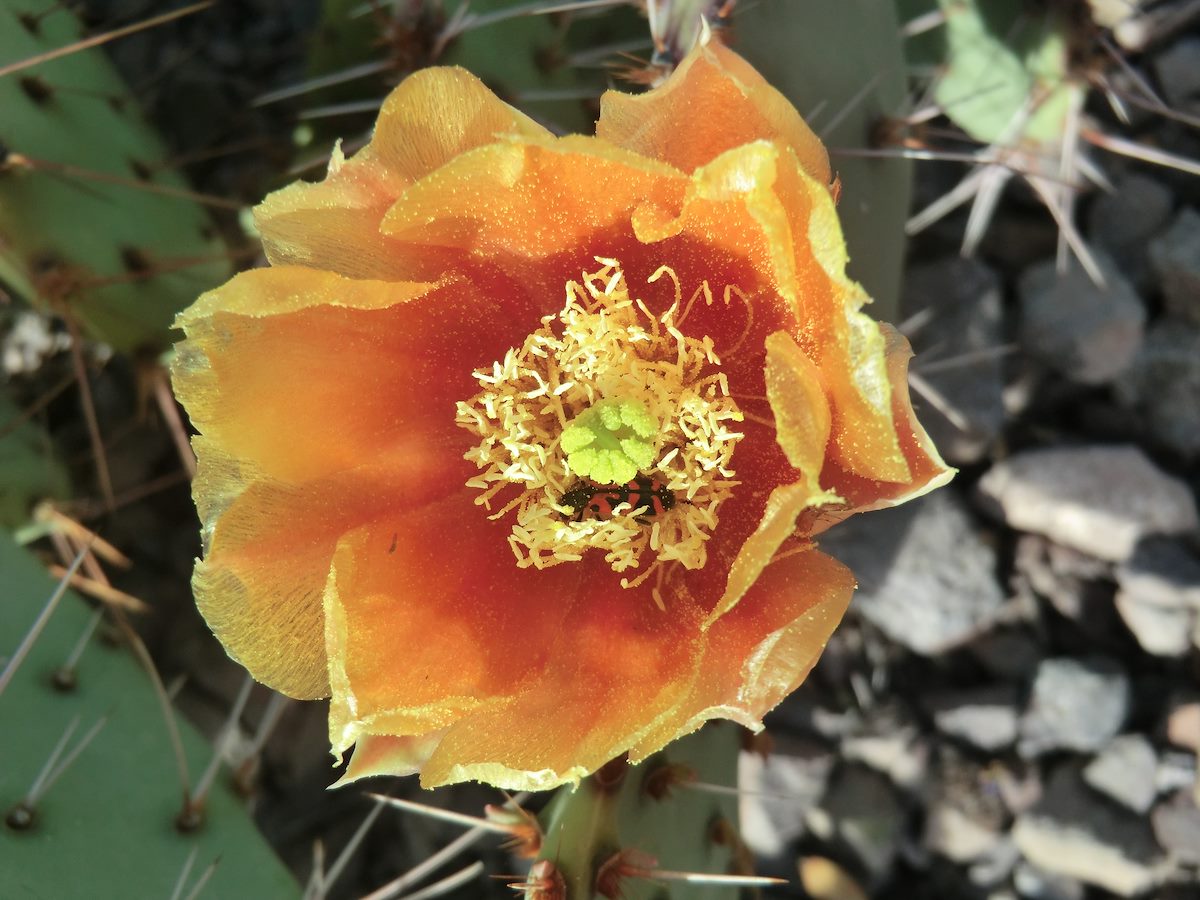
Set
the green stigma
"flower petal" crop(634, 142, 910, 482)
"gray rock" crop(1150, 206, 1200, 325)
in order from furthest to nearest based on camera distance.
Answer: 1. "gray rock" crop(1150, 206, 1200, 325)
2. the green stigma
3. "flower petal" crop(634, 142, 910, 482)

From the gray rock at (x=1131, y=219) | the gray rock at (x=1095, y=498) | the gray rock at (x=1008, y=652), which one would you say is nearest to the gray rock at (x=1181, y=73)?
the gray rock at (x=1131, y=219)

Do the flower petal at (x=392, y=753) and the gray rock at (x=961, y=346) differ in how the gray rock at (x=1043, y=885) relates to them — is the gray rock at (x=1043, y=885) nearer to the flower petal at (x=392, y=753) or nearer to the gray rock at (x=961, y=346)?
the gray rock at (x=961, y=346)

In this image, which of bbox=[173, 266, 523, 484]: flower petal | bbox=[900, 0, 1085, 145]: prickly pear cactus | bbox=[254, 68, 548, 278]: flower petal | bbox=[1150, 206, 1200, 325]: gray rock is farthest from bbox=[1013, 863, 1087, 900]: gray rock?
bbox=[254, 68, 548, 278]: flower petal

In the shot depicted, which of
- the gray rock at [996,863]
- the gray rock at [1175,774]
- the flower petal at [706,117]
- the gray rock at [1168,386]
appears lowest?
the gray rock at [996,863]

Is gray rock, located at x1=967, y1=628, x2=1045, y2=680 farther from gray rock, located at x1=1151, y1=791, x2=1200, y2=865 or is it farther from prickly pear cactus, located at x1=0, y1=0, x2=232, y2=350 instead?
prickly pear cactus, located at x1=0, y1=0, x2=232, y2=350

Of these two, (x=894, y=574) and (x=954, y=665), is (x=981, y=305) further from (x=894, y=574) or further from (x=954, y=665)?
(x=954, y=665)

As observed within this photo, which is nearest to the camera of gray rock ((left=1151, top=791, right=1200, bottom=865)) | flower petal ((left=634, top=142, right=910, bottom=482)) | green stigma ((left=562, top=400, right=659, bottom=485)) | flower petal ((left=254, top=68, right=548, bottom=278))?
flower petal ((left=634, top=142, right=910, bottom=482))

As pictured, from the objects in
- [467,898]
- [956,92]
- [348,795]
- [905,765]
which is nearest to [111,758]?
[348,795]
